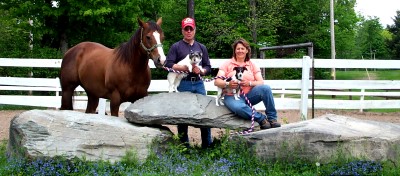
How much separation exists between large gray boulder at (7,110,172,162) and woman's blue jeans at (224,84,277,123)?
0.96 metres

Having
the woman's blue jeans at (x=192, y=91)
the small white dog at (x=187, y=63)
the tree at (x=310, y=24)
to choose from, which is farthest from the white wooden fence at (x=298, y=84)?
the tree at (x=310, y=24)

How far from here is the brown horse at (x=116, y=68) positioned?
610 centimetres

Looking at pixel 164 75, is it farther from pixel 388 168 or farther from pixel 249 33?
pixel 388 168

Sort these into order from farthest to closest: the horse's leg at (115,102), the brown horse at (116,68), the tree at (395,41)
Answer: the tree at (395,41), the horse's leg at (115,102), the brown horse at (116,68)

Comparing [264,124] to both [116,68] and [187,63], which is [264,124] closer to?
[187,63]

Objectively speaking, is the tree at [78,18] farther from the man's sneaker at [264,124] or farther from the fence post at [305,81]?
the man's sneaker at [264,124]

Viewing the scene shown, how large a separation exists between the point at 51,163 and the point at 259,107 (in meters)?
6.86

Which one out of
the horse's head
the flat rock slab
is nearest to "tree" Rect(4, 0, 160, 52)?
the horse's head

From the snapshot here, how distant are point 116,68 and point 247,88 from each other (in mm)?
1840

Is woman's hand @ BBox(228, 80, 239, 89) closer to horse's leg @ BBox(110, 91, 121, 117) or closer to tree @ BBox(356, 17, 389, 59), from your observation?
horse's leg @ BBox(110, 91, 121, 117)

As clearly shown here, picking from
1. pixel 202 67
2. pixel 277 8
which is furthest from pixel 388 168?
pixel 277 8

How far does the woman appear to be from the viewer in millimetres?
5785

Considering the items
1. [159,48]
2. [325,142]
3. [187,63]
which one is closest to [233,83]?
[187,63]

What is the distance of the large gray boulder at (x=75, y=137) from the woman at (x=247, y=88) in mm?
993
